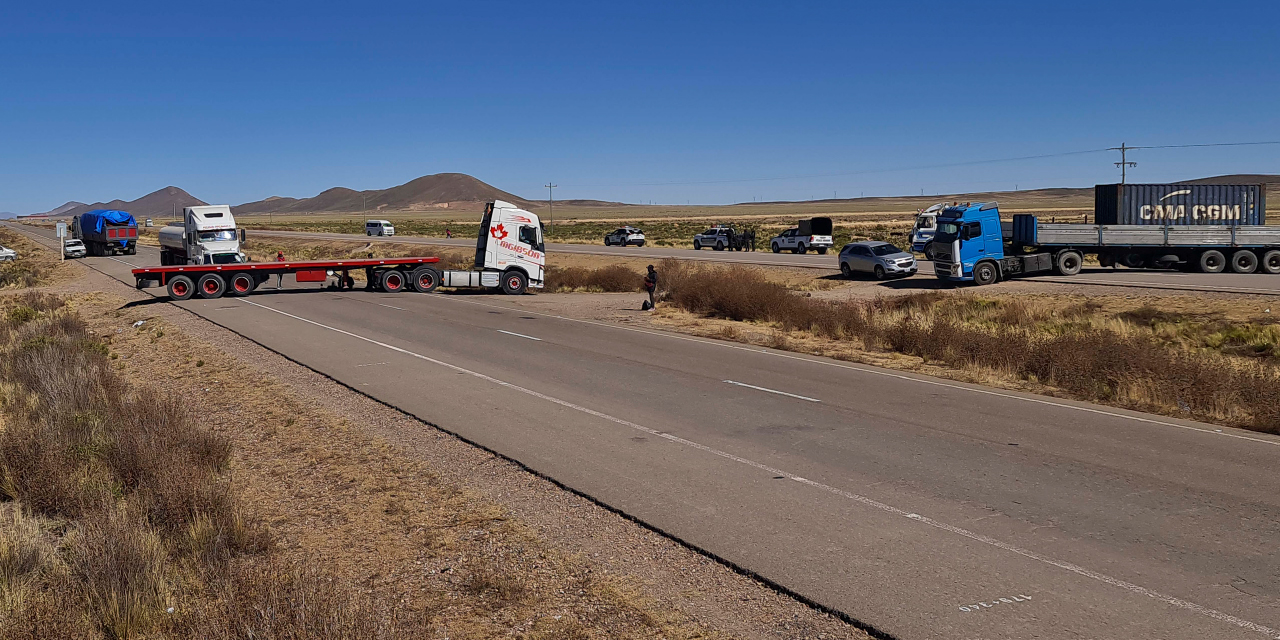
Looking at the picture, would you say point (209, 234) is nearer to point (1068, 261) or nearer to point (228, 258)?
point (228, 258)

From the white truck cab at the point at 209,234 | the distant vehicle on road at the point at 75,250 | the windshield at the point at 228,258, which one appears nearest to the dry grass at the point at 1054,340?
the windshield at the point at 228,258

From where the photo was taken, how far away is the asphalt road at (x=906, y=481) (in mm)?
6234

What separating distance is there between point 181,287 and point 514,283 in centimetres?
1142

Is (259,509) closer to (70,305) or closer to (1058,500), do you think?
(1058,500)

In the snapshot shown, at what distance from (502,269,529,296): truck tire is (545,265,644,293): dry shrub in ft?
10.8

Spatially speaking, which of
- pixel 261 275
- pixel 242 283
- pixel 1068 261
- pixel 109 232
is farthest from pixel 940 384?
pixel 109 232

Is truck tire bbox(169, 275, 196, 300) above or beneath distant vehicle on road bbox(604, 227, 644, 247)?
beneath

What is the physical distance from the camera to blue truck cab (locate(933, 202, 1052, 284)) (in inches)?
1312

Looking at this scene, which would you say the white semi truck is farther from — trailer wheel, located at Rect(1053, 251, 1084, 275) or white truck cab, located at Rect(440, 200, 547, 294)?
trailer wheel, located at Rect(1053, 251, 1084, 275)

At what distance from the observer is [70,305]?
32.3 meters

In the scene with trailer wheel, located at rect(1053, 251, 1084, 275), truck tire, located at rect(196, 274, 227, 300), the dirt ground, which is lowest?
the dirt ground

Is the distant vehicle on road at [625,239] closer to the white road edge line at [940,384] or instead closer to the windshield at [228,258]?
the windshield at [228,258]

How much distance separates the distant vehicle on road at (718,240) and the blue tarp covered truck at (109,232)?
40843mm

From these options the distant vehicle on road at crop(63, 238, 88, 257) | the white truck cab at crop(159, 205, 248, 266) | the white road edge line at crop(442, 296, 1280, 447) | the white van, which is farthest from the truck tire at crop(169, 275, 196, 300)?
the white van
